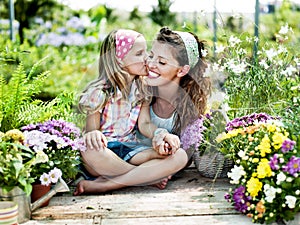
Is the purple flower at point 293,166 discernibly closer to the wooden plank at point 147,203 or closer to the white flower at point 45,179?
the wooden plank at point 147,203

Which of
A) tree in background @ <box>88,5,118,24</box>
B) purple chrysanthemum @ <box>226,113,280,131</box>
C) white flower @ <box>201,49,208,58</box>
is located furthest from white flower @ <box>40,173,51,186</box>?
tree in background @ <box>88,5,118,24</box>

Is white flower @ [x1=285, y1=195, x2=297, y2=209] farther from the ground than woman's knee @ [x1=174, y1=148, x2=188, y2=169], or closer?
farther from the ground

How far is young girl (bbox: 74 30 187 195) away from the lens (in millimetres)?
2775

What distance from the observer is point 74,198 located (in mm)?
2713

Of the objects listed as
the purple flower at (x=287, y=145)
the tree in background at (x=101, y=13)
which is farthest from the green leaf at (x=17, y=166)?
the tree in background at (x=101, y=13)

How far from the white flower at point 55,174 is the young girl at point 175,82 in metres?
0.59

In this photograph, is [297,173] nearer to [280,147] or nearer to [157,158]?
[280,147]

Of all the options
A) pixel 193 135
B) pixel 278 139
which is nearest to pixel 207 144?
pixel 193 135

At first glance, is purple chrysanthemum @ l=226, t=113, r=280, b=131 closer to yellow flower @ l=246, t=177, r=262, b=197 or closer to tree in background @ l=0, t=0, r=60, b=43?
yellow flower @ l=246, t=177, r=262, b=197

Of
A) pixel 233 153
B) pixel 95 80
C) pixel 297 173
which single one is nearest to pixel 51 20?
pixel 95 80

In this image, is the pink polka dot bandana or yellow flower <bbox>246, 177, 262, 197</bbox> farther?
the pink polka dot bandana

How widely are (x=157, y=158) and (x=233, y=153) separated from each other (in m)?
0.37

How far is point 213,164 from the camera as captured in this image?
2971 mm

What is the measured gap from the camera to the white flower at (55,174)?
8.19ft
